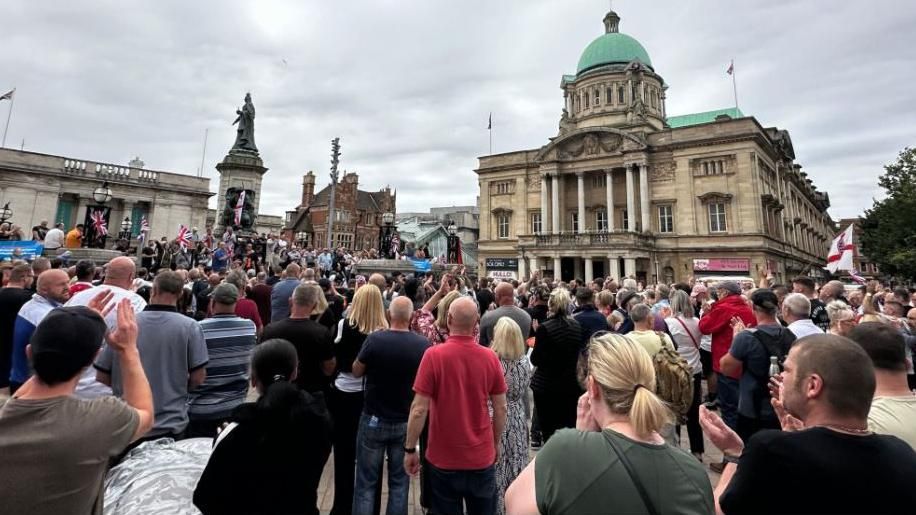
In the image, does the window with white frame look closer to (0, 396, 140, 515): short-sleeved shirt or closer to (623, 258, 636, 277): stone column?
(623, 258, 636, 277): stone column

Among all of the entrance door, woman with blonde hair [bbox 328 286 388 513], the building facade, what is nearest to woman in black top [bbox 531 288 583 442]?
woman with blonde hair [bbox 328 286 388 513]

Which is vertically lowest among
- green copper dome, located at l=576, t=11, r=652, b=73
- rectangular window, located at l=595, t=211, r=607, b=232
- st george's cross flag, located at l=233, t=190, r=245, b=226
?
st george's cross flag, located at l=233, t=190, r=245, b=226

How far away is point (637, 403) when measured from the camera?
1780 millimetres

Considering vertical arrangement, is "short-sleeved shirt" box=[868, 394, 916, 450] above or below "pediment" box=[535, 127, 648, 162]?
below

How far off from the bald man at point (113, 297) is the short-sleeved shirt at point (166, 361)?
0.41 ft

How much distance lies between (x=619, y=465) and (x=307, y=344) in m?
3.27

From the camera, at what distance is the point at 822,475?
5.28ft

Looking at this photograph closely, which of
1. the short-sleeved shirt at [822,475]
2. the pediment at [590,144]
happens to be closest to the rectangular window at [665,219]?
the pediment at [590,144]

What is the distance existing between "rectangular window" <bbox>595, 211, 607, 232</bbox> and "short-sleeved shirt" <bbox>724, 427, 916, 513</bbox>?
42.8 m

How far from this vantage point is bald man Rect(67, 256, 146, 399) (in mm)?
3223

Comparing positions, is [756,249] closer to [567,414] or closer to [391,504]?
[567,414]

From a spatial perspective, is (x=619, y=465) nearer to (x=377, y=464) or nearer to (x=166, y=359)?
(x=377, y=464)

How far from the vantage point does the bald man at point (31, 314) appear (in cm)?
416

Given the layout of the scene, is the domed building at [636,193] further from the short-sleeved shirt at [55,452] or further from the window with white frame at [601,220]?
the short-sleeved shirt at [55,452]
